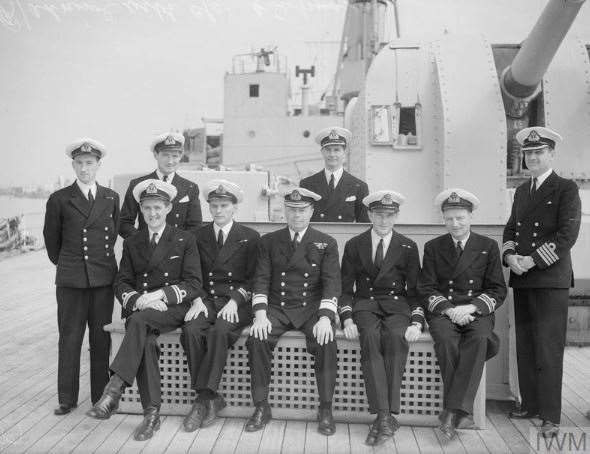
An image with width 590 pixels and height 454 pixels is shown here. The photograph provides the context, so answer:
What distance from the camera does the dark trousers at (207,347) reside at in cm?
323

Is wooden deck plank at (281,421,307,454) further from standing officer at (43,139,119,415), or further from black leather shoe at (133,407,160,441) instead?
standing officer at (43,139,119,415)

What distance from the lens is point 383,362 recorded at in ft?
10.4

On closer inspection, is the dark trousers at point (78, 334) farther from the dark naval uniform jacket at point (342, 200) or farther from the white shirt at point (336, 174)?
the white shirt at point (336, 174)

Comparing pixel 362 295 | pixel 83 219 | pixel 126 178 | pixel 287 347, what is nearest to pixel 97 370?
pixel 83 219

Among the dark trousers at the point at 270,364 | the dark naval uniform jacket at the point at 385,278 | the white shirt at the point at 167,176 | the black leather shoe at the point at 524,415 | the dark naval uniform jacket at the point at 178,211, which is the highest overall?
the white shirt at the point at 167,176

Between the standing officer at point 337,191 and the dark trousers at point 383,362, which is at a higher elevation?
the standing officer at point 337,191

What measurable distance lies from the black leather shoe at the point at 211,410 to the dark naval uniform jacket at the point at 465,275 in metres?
1.32

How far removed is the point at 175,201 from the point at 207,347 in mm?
1101

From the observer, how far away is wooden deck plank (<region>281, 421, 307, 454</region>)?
2.95 metres

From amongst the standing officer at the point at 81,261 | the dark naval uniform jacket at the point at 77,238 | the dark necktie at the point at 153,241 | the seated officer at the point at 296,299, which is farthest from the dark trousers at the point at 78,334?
the seated officer at the point at 296,299

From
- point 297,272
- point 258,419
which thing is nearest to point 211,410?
point 258,419

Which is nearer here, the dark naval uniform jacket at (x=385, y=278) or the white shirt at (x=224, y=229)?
the dark naval uniform jacket at (x=385, y=278)

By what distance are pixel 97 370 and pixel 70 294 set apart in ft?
1.70

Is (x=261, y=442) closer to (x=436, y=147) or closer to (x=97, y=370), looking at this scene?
(x=97, y=370)
